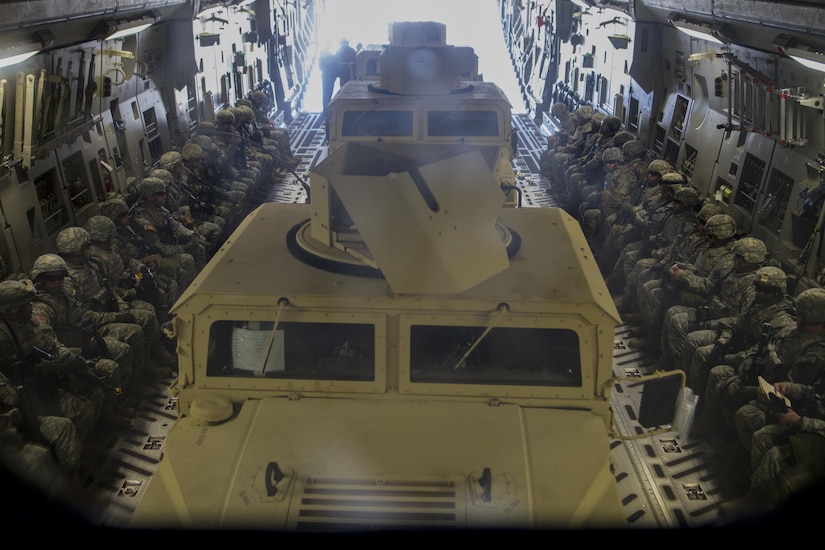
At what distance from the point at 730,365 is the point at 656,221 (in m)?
2.68

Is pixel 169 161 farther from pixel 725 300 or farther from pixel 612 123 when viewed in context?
pixel 725 300

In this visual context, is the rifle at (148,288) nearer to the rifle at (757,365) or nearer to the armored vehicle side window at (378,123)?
the armored vehicle side window at (378,123)

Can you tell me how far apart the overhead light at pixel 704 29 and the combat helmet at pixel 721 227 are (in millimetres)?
1885

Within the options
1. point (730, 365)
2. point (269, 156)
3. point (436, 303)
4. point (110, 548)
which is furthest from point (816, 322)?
point (269, 156)

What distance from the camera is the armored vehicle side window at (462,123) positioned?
7.74m

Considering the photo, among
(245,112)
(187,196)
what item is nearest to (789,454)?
(187,196)

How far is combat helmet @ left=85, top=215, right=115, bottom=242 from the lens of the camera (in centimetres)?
623

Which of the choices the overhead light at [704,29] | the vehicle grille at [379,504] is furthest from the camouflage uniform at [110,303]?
the overhead light at [704,29]

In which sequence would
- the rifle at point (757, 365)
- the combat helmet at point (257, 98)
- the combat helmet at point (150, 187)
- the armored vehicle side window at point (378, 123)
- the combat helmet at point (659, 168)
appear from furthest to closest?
the combat helmet at point (257, 98), the combat helmet at point (659, 168), the armored vehicle side window at point (378, 123), the combat helmet at point (150, 187), the rifle at point (757, 365)

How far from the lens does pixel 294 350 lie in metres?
3.71

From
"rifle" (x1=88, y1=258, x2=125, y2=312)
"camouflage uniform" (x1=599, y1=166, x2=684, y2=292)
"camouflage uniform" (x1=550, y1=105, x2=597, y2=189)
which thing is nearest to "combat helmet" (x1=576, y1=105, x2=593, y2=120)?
"camouflage uniform" (x1=550, y1=105, x2=597, y2=189)

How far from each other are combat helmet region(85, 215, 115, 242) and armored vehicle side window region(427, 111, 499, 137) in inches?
132

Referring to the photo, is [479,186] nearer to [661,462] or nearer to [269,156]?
[661,462]

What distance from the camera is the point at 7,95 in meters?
6.14
